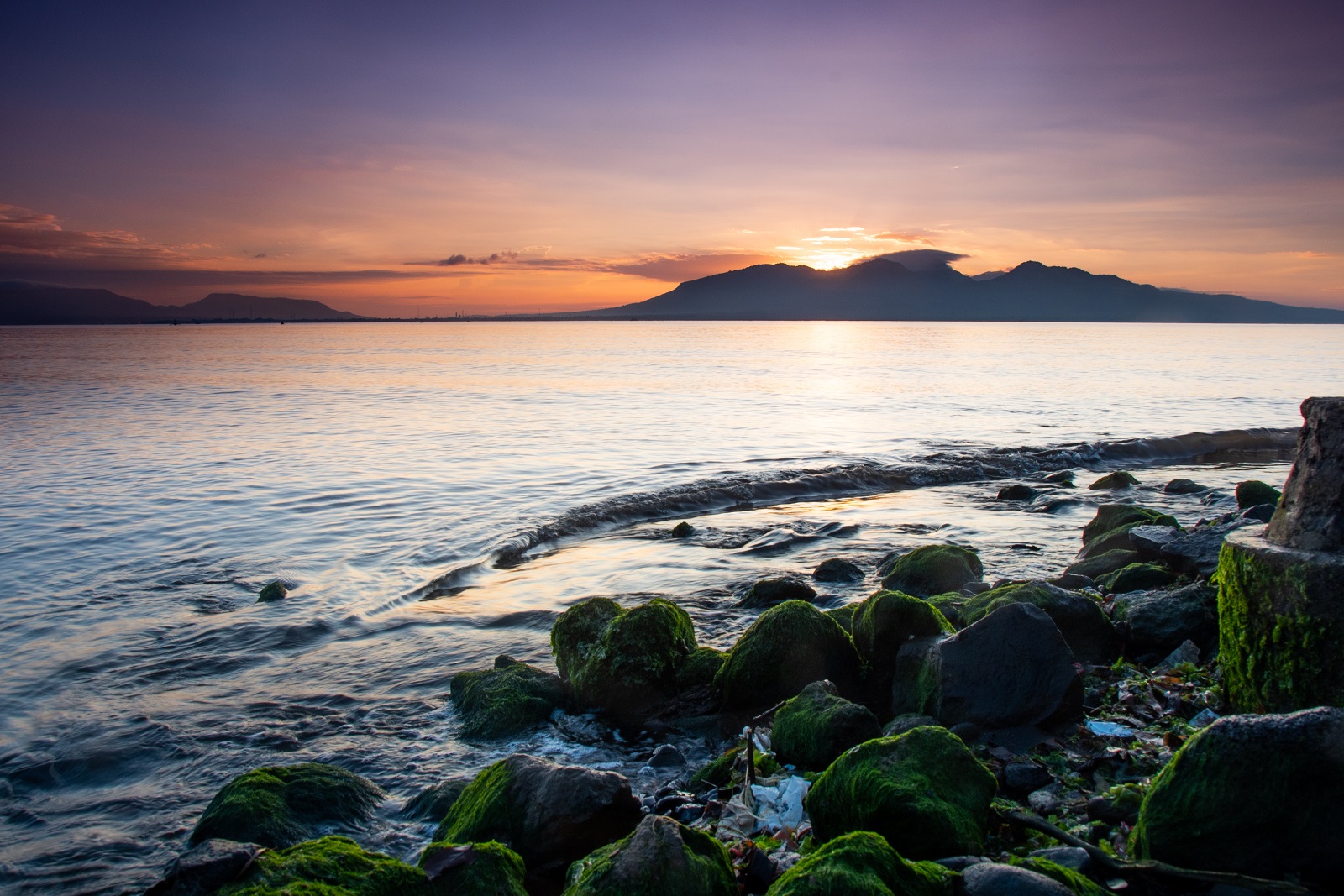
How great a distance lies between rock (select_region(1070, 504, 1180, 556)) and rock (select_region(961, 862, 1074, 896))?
7.30 metres

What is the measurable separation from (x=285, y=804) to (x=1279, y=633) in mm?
6397

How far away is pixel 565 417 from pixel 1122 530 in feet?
79.9

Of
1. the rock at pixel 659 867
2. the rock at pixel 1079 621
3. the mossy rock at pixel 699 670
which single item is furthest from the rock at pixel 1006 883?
the mossy rock at pixel 699 670

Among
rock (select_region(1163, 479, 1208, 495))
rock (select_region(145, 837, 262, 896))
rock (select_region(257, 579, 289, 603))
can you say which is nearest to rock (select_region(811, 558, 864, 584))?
rock (select_region(257, 579, 289, 603))

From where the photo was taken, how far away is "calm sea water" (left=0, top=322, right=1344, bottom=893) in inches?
267

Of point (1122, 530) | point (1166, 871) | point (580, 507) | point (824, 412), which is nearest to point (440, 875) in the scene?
point (1166, 871)

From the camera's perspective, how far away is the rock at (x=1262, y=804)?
358cm

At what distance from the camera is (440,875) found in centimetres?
405

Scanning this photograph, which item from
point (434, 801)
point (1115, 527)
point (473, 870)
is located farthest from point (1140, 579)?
point (473, 870)

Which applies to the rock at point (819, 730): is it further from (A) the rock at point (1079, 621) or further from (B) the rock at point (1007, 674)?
(A) the rock at point (1079, 621)

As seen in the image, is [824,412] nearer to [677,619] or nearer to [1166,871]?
[677,619]

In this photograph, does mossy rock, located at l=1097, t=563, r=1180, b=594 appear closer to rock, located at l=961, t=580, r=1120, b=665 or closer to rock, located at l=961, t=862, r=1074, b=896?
rock, located at l=961, t=580, r=1120, b=665

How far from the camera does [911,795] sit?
4363mm

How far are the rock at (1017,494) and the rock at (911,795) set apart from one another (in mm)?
13534
